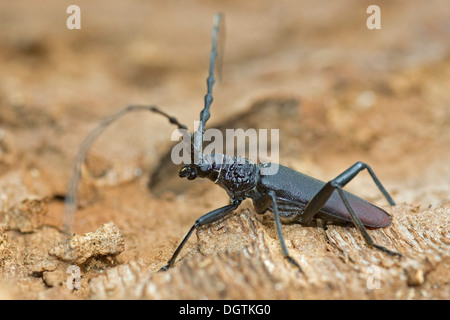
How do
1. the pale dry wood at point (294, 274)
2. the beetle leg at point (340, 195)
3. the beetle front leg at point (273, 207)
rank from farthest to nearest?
the beetle leg at point (340, 195)
the beetle front leg at point (273, 207)
the pale dry wood at point (294, 274)

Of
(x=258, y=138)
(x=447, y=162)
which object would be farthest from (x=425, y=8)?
(x=258, y=138)

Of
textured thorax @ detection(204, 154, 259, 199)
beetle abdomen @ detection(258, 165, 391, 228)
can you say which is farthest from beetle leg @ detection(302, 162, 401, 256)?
textured thorax @ detection(204, 154, 259, 199)

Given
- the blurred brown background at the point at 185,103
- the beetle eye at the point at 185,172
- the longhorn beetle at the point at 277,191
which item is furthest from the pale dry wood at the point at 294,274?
the beetle eye at the point at 185,172

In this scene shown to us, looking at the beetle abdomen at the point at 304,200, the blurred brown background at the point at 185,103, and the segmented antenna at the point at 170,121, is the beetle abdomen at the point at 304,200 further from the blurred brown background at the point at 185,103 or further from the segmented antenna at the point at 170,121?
the segmented antenna at the point at 170,121

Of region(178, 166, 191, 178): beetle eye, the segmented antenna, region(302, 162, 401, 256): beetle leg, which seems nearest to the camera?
region(302, 162, 401, 256): beetle leg

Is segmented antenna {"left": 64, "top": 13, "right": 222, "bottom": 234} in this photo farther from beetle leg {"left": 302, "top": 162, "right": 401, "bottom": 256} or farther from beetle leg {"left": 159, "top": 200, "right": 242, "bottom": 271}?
beetle leg {"left": 302, "top": 162, "right": 401, "bottom": 256}

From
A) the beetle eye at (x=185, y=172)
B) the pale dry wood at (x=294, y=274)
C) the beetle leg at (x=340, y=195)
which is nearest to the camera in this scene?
the pale dry wood at (x=294, y=274)

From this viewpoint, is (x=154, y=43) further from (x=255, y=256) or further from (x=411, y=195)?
(x=255, y=256)
